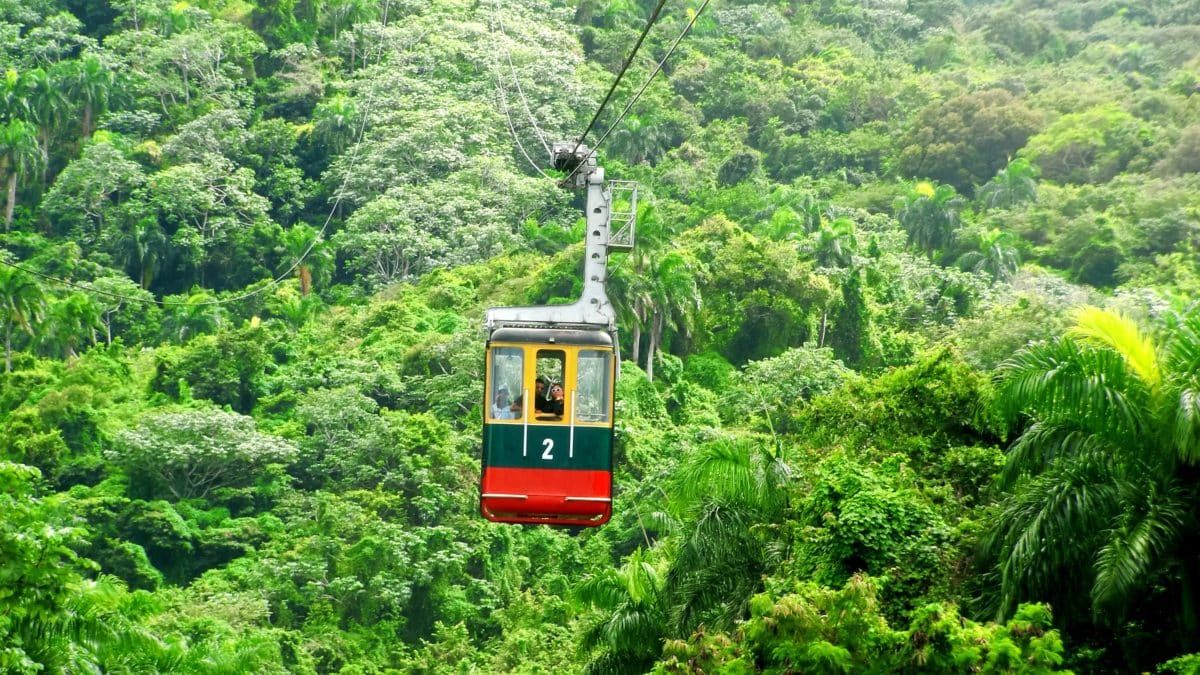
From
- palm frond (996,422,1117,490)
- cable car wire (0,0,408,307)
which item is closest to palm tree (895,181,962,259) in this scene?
cable car wire (0,0,408,307)

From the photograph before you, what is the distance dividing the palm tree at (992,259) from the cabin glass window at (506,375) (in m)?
30.1

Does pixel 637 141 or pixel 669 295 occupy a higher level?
pixel 637 141

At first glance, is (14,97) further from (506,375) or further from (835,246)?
(506,375)

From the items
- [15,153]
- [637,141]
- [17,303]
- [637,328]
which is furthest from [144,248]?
[637,328]

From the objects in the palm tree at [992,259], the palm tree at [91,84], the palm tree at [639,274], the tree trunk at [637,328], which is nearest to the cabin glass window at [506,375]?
the palm tree at [639,274]

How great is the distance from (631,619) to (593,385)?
3510 millimetres

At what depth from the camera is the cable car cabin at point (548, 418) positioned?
1527cm

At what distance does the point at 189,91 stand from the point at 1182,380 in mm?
47525

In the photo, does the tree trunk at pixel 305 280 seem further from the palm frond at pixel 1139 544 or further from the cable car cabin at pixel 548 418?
the palm frond at pixel 1139 544

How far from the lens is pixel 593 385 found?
15.3 m

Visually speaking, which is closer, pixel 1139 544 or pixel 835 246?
pixel 1139 544

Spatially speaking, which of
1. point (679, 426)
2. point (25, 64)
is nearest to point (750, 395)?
point (679, 426)

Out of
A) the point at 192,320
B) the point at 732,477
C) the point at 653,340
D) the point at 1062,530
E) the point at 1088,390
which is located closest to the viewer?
the point at 1088,390

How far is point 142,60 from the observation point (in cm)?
5497
